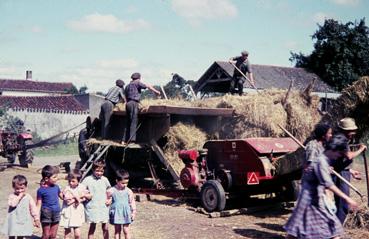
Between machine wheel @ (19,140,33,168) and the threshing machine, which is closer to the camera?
the threshing machine

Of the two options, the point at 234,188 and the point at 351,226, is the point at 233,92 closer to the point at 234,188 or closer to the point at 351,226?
the point at 234,188

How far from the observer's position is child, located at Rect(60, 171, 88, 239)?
19.6 feet

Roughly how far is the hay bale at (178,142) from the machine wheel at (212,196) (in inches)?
78.6

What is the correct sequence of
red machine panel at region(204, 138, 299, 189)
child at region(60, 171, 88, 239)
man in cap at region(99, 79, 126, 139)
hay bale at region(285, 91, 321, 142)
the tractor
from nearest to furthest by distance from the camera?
child at region(60, 171, 88, 239) → red machine panel at region(204, 138, 299, 189) → hay bale at region(285, 91, 321, 142) → man in cap at region(99, 79, 126, 139) → the tractor

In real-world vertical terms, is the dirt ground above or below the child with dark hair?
below

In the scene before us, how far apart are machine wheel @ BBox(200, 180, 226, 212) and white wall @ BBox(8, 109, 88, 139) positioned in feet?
79.0

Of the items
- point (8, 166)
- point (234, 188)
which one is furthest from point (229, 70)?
point (234, 188)

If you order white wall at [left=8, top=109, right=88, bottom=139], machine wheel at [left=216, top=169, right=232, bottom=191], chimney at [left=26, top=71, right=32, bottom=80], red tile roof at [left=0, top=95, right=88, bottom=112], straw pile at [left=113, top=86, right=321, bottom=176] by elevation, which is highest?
chimney at [left=26, top=71, right=32, bottom=80]

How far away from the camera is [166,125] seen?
36.9ft

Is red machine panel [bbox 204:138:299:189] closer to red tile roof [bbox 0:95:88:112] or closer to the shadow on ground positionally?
the shadow on ground

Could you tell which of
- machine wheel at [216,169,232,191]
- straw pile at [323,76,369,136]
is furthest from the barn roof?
straw pile at [323,76,369,136]

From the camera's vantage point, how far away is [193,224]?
8367 mm

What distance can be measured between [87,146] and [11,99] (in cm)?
2648

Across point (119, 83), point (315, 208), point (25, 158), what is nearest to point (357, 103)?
point (315, 208)
